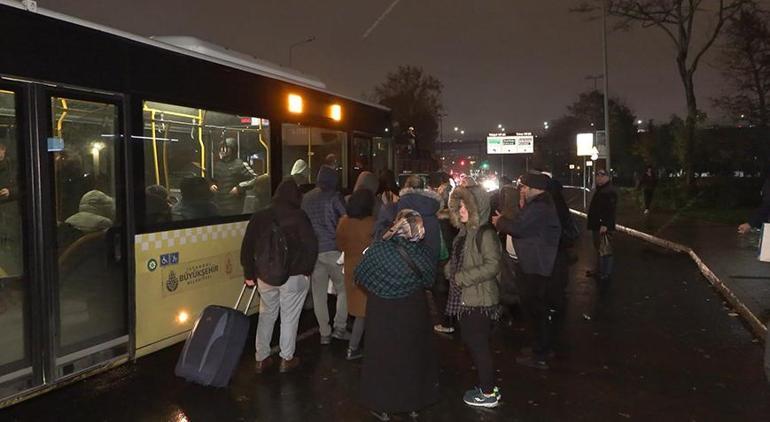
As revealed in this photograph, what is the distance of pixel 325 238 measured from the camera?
7.13m

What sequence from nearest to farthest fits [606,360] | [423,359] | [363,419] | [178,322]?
[423,359] → [363,419] → [178,322] → [606,360]

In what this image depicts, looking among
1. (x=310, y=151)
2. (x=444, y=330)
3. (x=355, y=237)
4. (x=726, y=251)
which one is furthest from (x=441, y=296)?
(x=726, y=251)

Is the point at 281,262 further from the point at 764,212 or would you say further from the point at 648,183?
the point at 648,183

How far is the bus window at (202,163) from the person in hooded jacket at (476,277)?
8.92 feet

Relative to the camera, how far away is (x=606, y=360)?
670 centimetres

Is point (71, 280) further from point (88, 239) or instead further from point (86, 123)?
point (86, 123)

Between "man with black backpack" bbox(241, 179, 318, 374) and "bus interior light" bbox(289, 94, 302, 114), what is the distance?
243 cm

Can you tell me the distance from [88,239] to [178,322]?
4.18ft

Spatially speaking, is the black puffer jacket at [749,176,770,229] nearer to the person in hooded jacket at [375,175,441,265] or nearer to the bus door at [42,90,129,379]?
the person in hooded jacket at [375,175,441,265]

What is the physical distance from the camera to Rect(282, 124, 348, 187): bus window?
8.20 metres

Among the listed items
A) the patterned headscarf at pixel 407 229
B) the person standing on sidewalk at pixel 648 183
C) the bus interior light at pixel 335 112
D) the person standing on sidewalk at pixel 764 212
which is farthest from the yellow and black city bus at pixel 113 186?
the person standing on sidewalk at pixel 648 183

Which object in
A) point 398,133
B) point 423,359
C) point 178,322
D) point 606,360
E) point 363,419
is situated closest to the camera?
point 423,359

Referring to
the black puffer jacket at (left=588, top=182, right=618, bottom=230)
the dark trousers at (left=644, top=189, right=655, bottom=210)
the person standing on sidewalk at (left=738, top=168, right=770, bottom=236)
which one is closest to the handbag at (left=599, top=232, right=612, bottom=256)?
the black puffer jacket at (left=588, top=182, right=618, bottom=230)

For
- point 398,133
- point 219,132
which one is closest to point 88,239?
point 219,132
